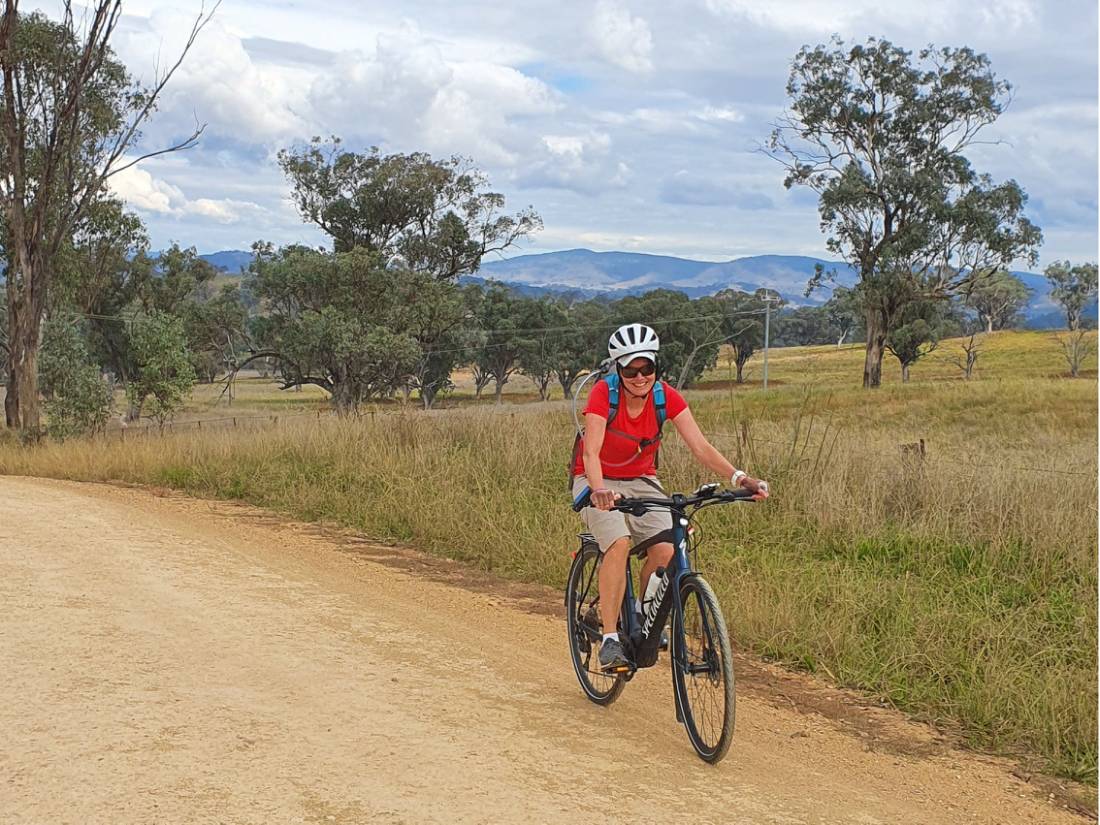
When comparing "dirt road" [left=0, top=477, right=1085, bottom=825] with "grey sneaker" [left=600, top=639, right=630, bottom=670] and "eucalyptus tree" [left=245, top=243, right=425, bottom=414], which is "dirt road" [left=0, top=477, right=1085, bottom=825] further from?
"eucalyptus tree" [left=245, top=243, right=425, bottom=414]

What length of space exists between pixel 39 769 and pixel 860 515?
22.8 ft

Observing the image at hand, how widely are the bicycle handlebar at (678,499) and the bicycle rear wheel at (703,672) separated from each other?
1.15ft

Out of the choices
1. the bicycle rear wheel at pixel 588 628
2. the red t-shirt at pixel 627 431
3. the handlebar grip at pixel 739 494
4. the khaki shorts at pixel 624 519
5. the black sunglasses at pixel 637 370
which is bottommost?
the bicycle rear wheel at pixel 588 628

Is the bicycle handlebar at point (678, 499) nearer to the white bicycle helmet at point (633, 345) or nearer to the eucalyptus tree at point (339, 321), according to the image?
the white bicycle helmet at point (633, 345)

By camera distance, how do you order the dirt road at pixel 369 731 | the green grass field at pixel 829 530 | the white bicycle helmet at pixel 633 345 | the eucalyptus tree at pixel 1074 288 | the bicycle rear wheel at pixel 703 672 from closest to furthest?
the dirt road at pixel 369 731, the bicycle rear wheel at pixel 703 672, the white bicycle helmet at pixel 633 345, the green grass field at pixel 829 530, the eucalyptus tree at pixel 1074 288

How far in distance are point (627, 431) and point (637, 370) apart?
0.36 meters


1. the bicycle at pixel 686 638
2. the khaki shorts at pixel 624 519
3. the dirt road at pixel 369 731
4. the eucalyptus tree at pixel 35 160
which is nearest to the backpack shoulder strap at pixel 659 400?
the khaki shorts at pixel 624 519

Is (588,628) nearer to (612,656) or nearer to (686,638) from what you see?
(612,656)

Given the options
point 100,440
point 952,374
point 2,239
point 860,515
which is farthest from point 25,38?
point 952,374

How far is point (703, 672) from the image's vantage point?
5004 millimetres

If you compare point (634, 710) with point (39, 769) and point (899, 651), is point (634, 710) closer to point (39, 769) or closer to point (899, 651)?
point (899, 651)

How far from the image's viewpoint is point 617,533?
17.7ft

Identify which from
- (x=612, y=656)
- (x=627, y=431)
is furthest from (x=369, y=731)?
(x=627, y=431)

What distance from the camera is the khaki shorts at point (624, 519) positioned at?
17.8 feet
